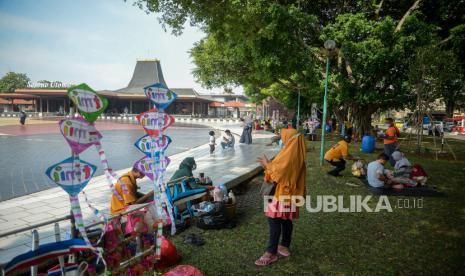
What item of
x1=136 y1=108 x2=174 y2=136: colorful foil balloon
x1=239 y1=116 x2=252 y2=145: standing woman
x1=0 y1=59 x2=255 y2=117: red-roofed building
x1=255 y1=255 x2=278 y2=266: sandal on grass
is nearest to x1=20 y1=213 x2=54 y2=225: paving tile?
x1=136 y1=108 x2=174 y2=136: colorful foil balloon

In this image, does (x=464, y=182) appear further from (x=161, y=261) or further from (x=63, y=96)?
(x=63, y=96)

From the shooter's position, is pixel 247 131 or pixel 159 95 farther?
pixel 247 131

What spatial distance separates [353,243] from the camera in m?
4.35

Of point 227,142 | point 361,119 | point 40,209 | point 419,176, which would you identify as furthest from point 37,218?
point 361,119

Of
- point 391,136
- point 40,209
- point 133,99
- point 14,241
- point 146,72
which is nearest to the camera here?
point 14,241

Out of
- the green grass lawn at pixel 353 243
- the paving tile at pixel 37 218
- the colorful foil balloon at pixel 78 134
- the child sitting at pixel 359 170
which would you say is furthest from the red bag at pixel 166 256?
the child sitting at pixel 359 170

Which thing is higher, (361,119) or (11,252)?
(361,119)

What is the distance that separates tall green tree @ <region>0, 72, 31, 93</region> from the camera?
64562mm

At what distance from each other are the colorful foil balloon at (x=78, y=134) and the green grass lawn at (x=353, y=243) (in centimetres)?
221

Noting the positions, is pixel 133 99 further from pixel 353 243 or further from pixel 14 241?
pixel 353 243

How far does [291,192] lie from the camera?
3.49 meters

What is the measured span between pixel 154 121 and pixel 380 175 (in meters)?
5.91

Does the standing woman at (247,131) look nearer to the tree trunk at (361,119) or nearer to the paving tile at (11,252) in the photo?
the tree trunk at (361,119)

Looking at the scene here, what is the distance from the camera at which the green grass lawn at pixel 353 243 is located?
3658 millimetres
